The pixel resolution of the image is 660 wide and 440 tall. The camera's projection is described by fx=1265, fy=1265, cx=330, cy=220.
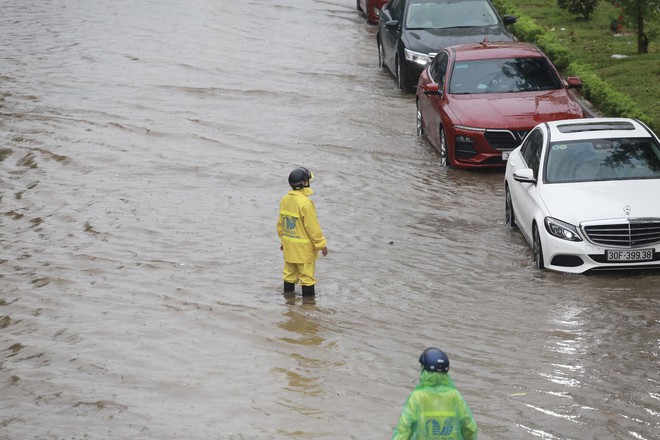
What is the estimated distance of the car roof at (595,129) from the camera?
1406cm

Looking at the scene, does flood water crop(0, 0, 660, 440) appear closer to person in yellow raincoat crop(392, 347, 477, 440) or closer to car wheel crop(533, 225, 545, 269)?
car wheel crop(533, 225, 545, 269)

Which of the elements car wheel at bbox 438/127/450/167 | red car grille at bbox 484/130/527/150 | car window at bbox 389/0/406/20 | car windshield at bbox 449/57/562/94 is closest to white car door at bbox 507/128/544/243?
red car grille at bbox 484/130/527/150

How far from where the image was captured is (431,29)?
23031 millimetres

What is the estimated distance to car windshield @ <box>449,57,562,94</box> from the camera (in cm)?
1808

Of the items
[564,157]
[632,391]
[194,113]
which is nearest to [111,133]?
[194,113]

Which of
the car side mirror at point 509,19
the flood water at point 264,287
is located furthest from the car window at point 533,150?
the car side mirror at point 509,19

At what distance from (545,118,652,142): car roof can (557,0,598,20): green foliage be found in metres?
12.5

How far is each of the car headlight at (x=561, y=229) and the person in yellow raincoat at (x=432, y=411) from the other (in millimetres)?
6132

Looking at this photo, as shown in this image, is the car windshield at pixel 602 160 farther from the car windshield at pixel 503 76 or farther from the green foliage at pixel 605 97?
the green foliage at pixel 605 97

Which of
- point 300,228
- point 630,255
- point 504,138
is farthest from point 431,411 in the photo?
point 504,138

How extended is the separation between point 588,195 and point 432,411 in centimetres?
679

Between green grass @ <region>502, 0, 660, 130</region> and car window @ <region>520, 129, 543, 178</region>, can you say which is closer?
car window @ <region>520, 129, 543, 178</region>

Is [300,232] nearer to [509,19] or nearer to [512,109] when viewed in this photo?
Result: [512,109]

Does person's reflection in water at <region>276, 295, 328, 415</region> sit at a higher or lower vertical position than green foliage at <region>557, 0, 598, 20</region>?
higher
